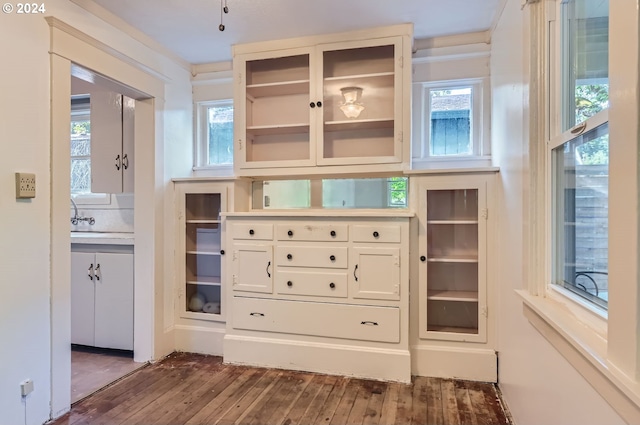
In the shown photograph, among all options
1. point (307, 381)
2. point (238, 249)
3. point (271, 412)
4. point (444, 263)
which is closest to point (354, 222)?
point (444, 263)

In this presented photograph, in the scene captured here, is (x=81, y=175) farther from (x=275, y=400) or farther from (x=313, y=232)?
(x=275, y=400)

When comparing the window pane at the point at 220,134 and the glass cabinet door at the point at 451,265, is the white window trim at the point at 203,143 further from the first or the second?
the glass cabinet door at the point at 451,265

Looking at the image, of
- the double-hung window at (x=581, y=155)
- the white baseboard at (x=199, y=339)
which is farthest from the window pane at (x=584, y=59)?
the white baseboard at (x=199, y=339)

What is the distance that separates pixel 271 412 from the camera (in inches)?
81.9

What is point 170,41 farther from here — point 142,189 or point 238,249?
point 238,249

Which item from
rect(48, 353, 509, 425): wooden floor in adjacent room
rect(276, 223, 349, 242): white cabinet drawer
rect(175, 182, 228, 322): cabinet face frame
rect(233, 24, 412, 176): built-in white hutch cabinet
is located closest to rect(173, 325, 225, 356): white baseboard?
rect(175, 182, 228, 322): cabinet face frame

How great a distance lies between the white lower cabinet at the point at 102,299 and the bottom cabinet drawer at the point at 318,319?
89 centimetres

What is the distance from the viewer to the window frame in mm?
3266

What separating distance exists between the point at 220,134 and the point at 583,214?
2867mm

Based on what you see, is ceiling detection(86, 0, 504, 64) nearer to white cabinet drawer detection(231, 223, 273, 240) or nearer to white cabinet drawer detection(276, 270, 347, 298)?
white cabinet drawer detection(231, 223, 273, 240)

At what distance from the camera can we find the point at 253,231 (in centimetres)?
275

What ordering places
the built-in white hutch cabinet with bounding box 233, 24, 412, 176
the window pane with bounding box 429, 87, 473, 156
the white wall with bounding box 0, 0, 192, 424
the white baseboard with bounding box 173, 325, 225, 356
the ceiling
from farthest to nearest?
the white baseboard with bounding box 173, 325, 225, 356 → the window pane with bounding box 429, 87, 473, 156 → the built-in white hutch cabinet with bounding box 233, 24, 412, 176 → the ceiling → the white wall with bounding box 0, 0, 192, 424

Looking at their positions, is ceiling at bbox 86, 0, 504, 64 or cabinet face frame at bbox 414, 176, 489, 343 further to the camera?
cabinet face frame at bbox 414, 176, 489, 343

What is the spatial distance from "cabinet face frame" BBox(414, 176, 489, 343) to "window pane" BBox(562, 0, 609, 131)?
3.45 ft
